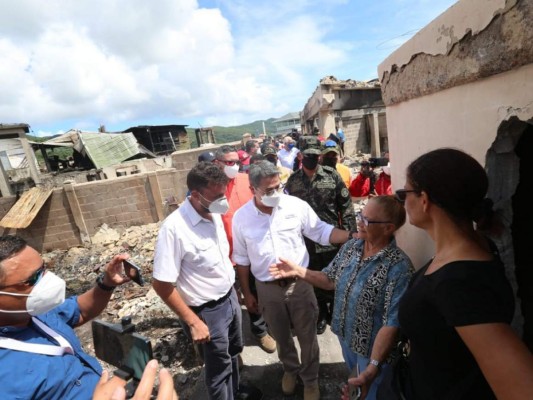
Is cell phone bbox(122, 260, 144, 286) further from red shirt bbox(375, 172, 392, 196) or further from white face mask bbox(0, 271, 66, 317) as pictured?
red shirt bbox(375, 172, 392, 196)

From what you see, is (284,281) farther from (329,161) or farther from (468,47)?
(329,161)

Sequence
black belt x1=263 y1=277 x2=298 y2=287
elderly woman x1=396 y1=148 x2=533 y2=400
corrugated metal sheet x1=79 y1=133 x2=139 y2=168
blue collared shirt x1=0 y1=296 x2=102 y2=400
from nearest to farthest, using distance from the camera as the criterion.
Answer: elderly woman x1=396 y1=148 x2=533 y2=400 < blue collared shirt x1=0 y1=296 x2=102 y2=400 < black belt x1=263 y1=277 x2=298 y2=287 < corrugated metal sheet x1=79 y1=133 x2=139 y2=168

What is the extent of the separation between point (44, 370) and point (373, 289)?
1.68 metres

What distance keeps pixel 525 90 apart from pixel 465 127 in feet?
1.14

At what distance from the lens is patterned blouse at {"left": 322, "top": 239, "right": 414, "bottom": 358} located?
1.60 m

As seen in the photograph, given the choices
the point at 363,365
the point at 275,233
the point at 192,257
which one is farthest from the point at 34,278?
the point at 363,365

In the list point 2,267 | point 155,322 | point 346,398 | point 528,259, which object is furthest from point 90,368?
point 155,322

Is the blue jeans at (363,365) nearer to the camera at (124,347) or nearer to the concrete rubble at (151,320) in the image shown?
the concrete rubble at (151,320)

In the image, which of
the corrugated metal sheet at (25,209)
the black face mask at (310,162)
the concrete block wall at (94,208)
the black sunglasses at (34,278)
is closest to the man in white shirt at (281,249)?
the black face mask at (310,162)

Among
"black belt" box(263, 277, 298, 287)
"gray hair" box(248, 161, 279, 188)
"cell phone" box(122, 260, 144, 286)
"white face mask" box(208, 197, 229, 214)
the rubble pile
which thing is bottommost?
→ the rubble pile

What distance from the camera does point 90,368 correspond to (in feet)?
5.49

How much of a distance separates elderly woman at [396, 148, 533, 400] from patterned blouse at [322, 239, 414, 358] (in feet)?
1.33

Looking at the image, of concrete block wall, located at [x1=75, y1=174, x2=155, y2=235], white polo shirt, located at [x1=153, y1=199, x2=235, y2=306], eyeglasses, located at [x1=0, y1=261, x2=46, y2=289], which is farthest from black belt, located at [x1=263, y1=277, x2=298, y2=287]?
concrete block wall, located at [x1=75, y1=174, x2=155, y2=235]

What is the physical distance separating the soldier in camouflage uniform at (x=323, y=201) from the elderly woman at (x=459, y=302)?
6.38 feet
